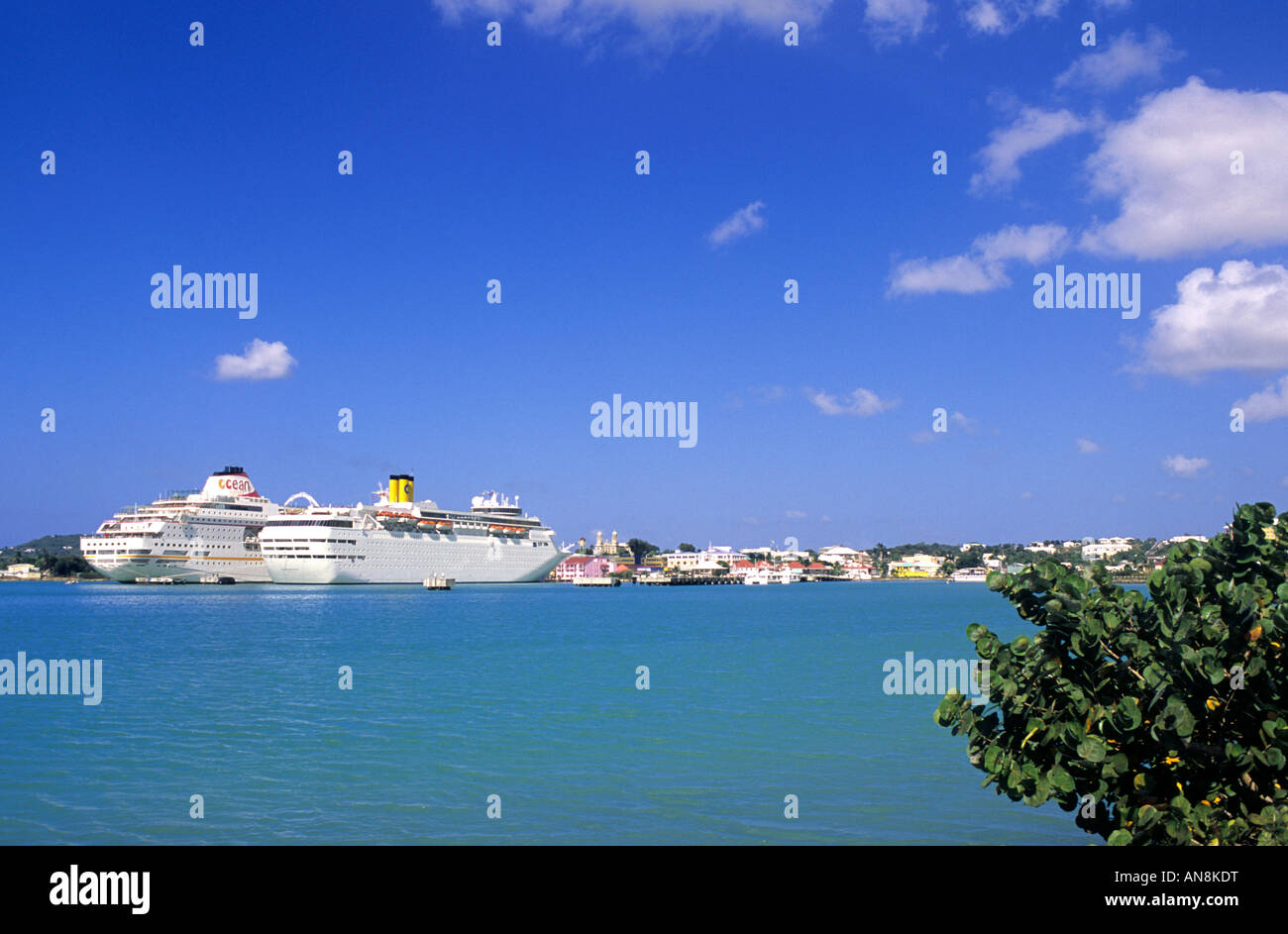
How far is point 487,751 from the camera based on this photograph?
18016 millimetres

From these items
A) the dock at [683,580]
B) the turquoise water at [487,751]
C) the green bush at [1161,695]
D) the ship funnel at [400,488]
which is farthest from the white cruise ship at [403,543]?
→ the green bush at [1161,695]

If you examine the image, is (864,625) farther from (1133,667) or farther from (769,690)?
(1133,667)

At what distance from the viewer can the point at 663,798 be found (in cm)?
1415

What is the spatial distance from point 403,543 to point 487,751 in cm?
9248

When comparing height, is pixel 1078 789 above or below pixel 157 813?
above

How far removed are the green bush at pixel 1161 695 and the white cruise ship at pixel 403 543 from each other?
99.6 meters

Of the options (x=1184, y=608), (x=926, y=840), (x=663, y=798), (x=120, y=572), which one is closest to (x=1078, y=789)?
(x=1184, y=608)

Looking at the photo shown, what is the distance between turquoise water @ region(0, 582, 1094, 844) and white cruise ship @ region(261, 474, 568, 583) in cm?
6071

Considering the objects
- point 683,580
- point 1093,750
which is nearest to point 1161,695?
point 1093,750

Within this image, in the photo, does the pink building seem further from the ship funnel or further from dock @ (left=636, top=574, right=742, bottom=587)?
the ship funnel

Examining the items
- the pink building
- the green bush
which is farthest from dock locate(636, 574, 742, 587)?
the green bush
